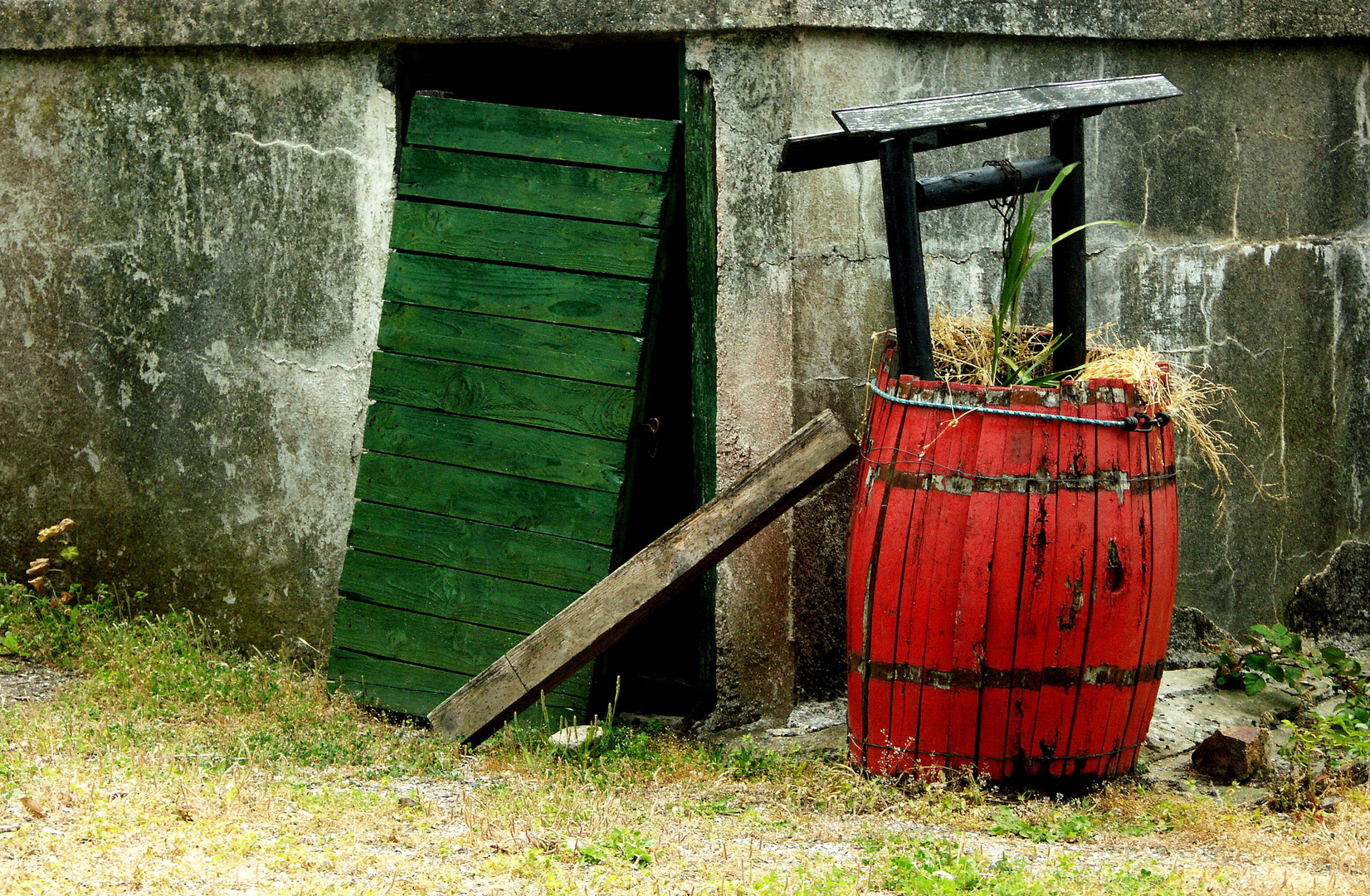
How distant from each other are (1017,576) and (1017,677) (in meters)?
0.26

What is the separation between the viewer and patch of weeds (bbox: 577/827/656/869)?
282cm

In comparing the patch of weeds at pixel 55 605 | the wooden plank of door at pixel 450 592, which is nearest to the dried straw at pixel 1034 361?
the wooden plank of door at pixel 450 592

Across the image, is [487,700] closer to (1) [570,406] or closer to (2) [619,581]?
(2) [619,581]

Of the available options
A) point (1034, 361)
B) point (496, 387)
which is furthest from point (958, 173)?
point (496, 387)

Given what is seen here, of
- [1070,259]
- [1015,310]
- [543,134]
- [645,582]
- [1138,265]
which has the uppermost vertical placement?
[543,134]

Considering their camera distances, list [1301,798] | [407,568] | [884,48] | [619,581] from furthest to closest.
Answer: [407,568]
[884,48]
[619,581]
[1301,798]

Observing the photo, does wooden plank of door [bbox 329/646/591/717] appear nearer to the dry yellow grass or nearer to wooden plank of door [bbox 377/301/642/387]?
the dry yellow grass

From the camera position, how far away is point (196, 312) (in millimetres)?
4695

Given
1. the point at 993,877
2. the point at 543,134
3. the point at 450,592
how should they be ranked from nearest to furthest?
1. the point at 993,877
2. the point at 543,134
3. the point at 450,592

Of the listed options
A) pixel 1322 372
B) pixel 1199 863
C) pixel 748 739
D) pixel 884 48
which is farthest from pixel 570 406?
pixel 1322 372

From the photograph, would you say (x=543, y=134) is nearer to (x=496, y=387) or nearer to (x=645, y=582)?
(x=496, y=387)

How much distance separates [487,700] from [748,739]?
78 cm

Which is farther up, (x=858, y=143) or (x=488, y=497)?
(x=858, y=143)

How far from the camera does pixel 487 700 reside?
370 centimetres
